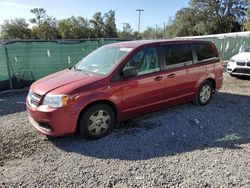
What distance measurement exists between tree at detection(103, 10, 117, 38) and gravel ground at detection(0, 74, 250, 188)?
67.6 m

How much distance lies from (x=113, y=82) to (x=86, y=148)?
3.97 feet

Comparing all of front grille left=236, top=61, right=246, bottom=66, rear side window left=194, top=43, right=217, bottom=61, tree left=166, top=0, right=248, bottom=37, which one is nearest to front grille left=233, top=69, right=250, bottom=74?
front grille left=236, top=61, right=246, bottom=66

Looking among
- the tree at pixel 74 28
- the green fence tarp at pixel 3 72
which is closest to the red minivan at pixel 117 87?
the green fence tarp at pixel 3 72

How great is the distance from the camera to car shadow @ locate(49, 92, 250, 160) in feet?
13.9

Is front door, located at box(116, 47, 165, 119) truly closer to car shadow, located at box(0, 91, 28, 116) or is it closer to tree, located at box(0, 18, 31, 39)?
car shadow, located at box(0, 91, 28, 116)

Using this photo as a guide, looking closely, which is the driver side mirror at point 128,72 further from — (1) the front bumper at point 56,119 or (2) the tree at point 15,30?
(2) the tree at point 15,30

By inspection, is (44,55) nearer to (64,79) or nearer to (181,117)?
(64,79)

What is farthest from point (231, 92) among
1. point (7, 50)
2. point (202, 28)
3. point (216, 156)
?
point (202, 28)

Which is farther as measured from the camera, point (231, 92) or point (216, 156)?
point (231, 92)

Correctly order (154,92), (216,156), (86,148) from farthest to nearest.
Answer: (154,92) → (86,148) → (216,156)

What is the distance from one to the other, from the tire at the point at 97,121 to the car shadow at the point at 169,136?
0.43 feet

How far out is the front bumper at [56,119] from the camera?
417cm

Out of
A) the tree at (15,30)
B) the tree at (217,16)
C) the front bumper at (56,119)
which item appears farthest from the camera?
the tree at (15,30)

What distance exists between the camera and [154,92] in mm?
5277
